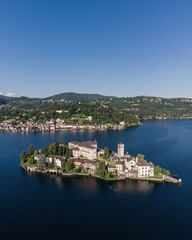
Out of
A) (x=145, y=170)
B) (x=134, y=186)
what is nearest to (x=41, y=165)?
(x=134, y=186)

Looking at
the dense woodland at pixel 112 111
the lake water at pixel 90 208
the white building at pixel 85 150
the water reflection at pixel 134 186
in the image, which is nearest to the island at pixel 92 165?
the white building at pixel 85 150

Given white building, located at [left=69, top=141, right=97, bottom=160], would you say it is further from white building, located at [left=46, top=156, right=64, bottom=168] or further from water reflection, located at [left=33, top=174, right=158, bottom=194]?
water reflection, located at [left=33, top=174, right=158, bottom=194]

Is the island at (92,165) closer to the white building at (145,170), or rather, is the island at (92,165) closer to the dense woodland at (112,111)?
the white building at (145,170)

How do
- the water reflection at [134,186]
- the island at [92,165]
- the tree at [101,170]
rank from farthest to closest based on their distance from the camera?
the island at [92,165]
the tree at [101,170]
the water reflection at [134,186]

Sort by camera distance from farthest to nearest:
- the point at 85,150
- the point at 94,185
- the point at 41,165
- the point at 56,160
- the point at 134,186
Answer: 1. the point at 85,150
2. the point at 56,160
3. the point at 41,165
4. the point at 94,185
5. the point at 134,186

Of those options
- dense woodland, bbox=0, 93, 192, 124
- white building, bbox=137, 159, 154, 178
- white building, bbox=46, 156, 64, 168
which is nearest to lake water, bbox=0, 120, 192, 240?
white building, bbox=137, 159, 154, 178

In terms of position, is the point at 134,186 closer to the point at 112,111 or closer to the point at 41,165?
the point at 41,165

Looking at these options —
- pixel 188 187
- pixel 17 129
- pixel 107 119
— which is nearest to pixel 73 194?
pixel 188 187

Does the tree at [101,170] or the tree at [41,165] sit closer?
the tree at [101,170]

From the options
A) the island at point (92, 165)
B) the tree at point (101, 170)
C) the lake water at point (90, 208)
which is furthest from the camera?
the island at point (92, 165)
